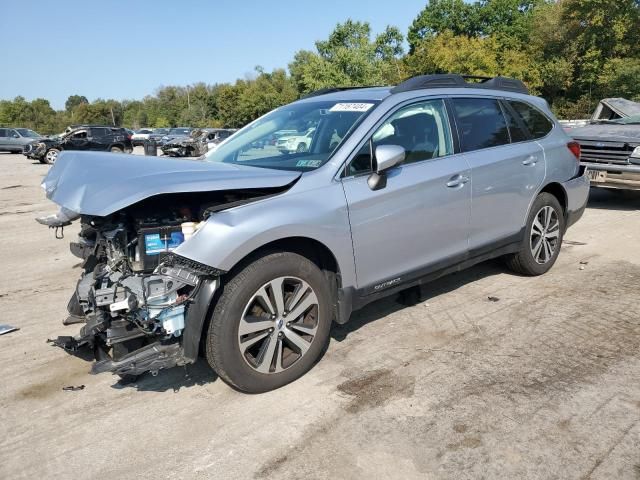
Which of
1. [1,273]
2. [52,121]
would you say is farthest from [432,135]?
[52,121]

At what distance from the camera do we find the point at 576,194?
5.52 meters

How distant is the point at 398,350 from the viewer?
12.5 ft

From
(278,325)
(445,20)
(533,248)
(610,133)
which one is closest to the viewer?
(278,325)

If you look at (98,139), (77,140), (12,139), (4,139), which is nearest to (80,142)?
(77,140)

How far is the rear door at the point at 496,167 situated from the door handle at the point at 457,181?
14cm

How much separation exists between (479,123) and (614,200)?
6.64 m

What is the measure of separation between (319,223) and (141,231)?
106 centimetres

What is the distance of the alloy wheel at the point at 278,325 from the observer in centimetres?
309

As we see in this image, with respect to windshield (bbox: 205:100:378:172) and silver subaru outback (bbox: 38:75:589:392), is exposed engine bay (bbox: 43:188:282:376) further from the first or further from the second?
windshield (bbox: 205:100:378:172)

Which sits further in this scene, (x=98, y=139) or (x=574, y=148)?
(x=98, y=139)

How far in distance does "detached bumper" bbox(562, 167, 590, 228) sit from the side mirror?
266 cm

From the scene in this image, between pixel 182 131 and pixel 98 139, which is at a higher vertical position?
pixel 182 131

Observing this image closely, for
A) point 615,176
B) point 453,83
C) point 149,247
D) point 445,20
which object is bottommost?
point 615,176

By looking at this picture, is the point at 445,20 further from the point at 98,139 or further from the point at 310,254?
the point at 310,254
